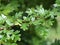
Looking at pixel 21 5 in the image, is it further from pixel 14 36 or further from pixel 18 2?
pixel 14 36

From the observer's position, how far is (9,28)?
71.6 inches

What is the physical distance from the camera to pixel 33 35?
233cm

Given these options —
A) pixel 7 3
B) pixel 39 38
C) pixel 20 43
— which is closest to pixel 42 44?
pixel 39 38

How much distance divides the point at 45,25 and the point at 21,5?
58cm

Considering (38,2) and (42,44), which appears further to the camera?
(38,2)

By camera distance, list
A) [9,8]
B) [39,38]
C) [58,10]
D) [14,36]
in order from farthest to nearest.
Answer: [39,38] < [9,8] < [58,10] < [14,36]

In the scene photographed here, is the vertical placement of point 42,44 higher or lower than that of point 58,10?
lower

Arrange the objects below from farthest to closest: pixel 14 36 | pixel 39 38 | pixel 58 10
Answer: pixel 39 38
pixel 58 10
pixel 14 36

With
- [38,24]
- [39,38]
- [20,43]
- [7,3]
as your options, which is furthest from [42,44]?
[7,3]

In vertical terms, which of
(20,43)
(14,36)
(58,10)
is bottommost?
(20,43)

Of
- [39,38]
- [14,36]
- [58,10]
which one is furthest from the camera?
[39,38]

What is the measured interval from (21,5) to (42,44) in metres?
0.52

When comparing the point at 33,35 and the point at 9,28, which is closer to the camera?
the point at 9,28

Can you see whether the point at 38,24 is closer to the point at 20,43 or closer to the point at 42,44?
the point at 42,44
